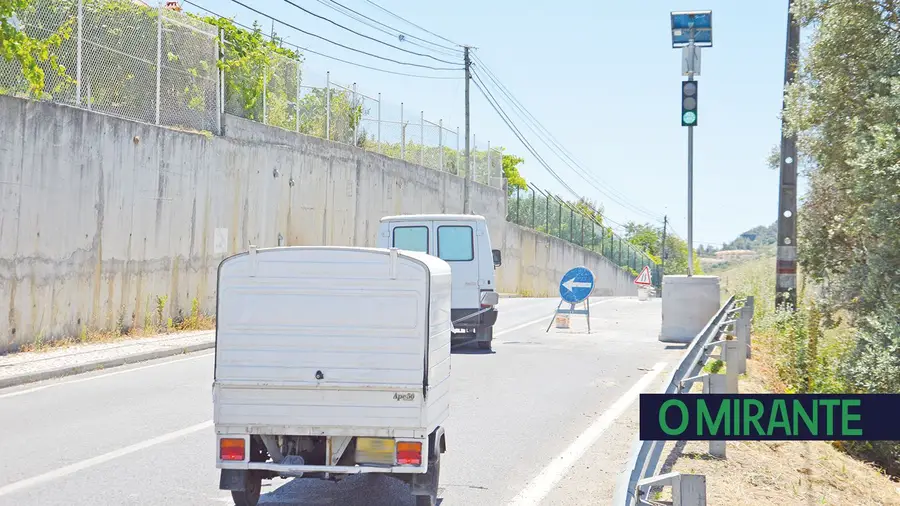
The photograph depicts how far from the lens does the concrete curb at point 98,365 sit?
13.2 meters

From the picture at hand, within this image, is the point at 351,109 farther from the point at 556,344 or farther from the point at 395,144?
the point at 556,344

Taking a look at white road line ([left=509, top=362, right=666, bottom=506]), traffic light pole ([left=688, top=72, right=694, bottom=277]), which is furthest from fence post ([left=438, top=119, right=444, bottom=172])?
white road line ([left=509, top=362, right=666, bottom=506])

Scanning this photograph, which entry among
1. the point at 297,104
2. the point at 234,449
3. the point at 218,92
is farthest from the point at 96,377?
the point at 297,104

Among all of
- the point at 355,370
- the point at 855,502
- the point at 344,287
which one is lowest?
the point at 855,502

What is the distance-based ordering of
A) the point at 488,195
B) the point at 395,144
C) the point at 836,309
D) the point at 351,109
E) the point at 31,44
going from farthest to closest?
the point at 488,195
the point at 395,144
the point at 351,109
the point at 836,309
the point at 31,44

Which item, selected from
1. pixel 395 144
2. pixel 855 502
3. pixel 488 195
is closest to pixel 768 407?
pixel 855 502

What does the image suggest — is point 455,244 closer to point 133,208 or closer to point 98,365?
point 98,365

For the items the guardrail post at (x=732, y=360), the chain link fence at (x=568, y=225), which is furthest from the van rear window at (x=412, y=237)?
the chain link fence at (x=568, y=225)

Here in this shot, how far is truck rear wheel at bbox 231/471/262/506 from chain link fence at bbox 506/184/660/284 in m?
46.4

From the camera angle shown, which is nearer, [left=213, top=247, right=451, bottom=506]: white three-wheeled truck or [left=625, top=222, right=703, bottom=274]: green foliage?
[left=213, top=247, right=451, bottom=506]: white three-wheeled truck

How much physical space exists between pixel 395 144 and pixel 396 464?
3087 centimetres

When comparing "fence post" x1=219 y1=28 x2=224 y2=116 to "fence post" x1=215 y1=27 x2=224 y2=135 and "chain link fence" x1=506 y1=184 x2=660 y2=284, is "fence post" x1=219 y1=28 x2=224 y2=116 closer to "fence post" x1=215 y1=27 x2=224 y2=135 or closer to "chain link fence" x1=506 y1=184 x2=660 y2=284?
"fence post" x1=215 y1=27 x2=224 y2=135

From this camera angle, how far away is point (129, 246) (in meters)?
19.6

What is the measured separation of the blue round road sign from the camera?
75.9 feet
